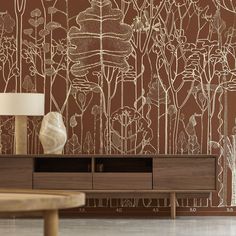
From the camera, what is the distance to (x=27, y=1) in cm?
667

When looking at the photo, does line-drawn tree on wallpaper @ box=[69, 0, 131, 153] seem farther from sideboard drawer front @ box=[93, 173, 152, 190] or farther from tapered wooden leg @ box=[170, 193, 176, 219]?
tapered wooden leg @ box=[170, 193, 176, 219]

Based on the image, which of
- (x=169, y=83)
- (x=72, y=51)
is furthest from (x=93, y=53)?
(x=169, y=83)

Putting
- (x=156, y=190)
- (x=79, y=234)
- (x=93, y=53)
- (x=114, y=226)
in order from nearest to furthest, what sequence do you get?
(x=79, y=234) < (x=114, y=226) < (x=156, y=190) < (x=93, y=53)

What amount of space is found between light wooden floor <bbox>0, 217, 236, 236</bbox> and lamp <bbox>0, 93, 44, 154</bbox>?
0.71 metres

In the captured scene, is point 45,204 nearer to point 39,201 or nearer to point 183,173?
point 39,201

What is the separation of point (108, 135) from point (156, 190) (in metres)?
0.75

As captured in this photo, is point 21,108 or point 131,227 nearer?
point 131,227

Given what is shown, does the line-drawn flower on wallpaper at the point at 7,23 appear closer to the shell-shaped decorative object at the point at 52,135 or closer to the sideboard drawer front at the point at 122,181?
the shell-shaped decorative object at the point at 52,135

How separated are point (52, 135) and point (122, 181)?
2.42 ft

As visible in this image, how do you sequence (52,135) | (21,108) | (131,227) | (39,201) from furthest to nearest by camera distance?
(52,135) → (21,108) → (131,227) → (39,201)

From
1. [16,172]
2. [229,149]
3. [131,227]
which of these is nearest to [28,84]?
[16,172]

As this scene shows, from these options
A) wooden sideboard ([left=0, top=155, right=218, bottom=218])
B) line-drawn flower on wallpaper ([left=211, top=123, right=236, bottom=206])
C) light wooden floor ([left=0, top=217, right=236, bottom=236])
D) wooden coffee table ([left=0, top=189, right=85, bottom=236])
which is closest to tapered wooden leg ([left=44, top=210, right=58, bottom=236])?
wooden coffee table ([left=0, top=189, right=85, bottom=236])

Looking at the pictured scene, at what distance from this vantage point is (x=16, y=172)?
623cm

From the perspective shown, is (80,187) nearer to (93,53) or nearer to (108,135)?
(108,135)
